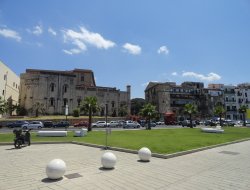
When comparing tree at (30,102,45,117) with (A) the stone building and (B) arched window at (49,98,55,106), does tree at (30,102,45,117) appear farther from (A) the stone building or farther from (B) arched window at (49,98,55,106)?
(B) arched window at (49,98,55,106)

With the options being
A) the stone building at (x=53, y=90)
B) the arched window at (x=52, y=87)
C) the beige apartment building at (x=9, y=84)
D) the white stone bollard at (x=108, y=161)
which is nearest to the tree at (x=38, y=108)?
the stone building at (x=53, y=90)

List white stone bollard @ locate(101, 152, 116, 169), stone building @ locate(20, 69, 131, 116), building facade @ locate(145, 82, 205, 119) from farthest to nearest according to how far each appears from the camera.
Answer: building facade @ locate(145, 82, 205, 119)
stone building @ locate(20, 69, 131, 116)
white stone bollard @ locate(101, 152, 116, 169)

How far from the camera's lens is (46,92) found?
267 feet

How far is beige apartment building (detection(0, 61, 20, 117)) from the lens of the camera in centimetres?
6256

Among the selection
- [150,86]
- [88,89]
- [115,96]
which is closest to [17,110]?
[88,89]

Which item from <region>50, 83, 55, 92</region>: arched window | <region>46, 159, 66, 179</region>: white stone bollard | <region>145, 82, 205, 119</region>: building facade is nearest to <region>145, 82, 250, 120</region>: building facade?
<region>145, 82, 205, 119</region>: building facade

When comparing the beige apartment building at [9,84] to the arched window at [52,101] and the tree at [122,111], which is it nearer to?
the arched window at [52,101]

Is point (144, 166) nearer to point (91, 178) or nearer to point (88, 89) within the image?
point (91, 178)

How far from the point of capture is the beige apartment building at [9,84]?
62562 mm

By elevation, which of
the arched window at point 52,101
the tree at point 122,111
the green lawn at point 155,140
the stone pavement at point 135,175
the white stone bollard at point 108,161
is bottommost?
the stone pavement at point 135,175

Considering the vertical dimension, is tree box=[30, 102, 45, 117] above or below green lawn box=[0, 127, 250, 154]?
above

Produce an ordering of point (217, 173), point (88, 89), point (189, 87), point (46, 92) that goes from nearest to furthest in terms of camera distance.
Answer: point (217, 173) < point (46, 92) < point (88, 89) < point (189, 87)

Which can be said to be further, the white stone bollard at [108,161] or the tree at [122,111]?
the tree at [122,111]

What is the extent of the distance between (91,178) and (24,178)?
247 cm
